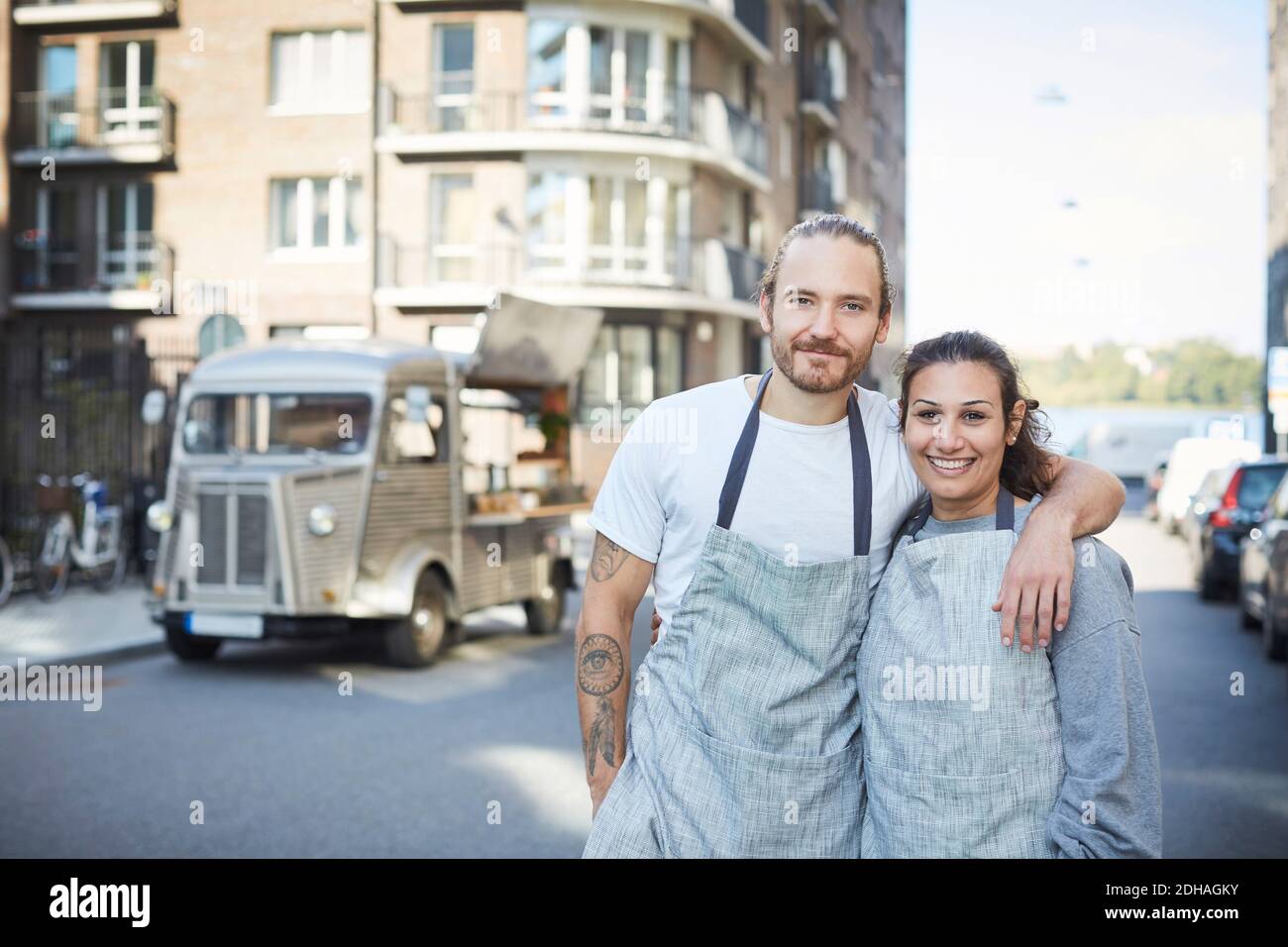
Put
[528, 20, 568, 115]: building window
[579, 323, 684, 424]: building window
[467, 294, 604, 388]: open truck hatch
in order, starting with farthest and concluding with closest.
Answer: [579, 323, 684, 424]: building window, [528, 20, 568, 115]: building window, [467, 294, 604, 388]: open truck hatch

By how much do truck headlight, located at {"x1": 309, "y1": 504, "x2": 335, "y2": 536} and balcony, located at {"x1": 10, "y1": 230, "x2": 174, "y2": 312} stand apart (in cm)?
2247

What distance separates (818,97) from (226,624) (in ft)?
113

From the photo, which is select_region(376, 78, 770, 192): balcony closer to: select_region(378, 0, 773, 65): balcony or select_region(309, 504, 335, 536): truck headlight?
select_region(378, 0, 773, 65): balcony

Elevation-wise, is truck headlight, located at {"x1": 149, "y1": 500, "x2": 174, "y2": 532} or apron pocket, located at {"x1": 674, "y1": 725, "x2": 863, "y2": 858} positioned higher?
truck headlight, located at {"x1": 149, "y1": 500, "x2": 174, "y2": 532}

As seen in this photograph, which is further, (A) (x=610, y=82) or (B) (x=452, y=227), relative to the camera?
(A) (x=610, y=82)

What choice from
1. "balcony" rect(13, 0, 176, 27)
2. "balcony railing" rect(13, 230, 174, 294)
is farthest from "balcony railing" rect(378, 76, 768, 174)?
"balcony railing" rect(13, 230, 174, 294)

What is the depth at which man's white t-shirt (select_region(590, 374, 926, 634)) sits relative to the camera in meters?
2.76

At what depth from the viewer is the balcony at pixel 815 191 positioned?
4134 centimetres

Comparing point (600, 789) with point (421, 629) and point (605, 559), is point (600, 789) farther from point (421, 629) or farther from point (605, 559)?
point (421, 629)

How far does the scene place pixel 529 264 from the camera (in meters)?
31.1

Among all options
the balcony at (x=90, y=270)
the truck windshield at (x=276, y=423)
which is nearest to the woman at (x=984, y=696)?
the truck windshield at (x=276, y=423)

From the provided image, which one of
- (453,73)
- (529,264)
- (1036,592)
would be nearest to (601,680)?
(1036,592)

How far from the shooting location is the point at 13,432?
17.7 m
